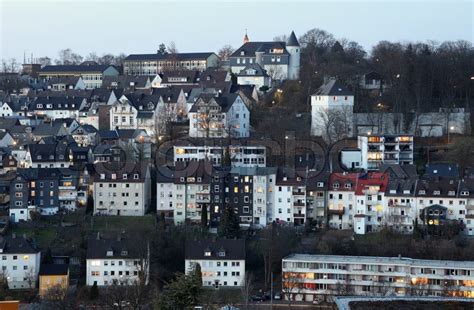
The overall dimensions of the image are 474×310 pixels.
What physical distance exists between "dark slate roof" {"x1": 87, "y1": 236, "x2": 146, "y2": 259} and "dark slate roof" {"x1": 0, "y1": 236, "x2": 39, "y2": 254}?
4.77ft

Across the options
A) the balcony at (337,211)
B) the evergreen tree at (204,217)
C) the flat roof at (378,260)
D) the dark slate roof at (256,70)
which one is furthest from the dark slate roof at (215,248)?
the dark slate roof at (256,70)

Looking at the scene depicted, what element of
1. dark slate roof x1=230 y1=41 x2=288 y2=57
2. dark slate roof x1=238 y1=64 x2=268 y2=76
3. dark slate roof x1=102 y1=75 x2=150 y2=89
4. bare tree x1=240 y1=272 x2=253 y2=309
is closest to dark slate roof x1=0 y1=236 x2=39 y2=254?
bare tree x1=240 y1=272 x2=253 y2=309

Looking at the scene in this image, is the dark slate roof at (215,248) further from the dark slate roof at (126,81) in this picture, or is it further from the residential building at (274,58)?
the dark slate roof at (126,81)

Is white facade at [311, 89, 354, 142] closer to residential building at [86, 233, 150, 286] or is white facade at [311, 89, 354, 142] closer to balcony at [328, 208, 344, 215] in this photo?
balcony at [328, 208, 344, 215]

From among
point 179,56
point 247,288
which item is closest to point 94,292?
point 247,288

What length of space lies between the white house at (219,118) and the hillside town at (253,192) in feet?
0.20

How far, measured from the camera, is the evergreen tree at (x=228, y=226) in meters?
26.8

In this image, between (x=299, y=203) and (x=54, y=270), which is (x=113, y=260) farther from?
(x=299, y=203)

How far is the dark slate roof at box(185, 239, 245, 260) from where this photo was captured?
2520 cm

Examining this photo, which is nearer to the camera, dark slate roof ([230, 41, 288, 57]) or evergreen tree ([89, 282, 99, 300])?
evergreen tree ([89, 282, 99, 300])

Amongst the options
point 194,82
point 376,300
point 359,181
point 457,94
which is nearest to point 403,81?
point 457,94

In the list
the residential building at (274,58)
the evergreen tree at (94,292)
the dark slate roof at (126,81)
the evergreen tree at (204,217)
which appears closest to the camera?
the evergreen tree at (94,292)

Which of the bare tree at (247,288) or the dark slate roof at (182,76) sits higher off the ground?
the dark slate roof at (182,76)

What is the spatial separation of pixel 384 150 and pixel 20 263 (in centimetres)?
1206
